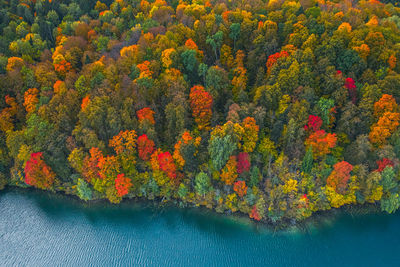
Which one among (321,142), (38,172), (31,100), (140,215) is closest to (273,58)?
(321,142)

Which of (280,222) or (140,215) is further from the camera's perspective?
(140,215)

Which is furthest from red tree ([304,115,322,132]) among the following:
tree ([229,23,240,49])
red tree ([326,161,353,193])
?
tree ([229,23,240,49])

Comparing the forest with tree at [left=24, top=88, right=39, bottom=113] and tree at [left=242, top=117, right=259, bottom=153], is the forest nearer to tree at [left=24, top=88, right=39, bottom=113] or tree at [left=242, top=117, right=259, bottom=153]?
tree at [left=242, top=117, right=259, bottom=153]

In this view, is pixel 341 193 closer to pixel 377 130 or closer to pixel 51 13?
pixel 377 130

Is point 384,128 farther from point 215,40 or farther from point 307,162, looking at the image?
point 215,40

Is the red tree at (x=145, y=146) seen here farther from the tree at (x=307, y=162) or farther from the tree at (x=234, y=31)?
the tree at (x=234, y=31)
